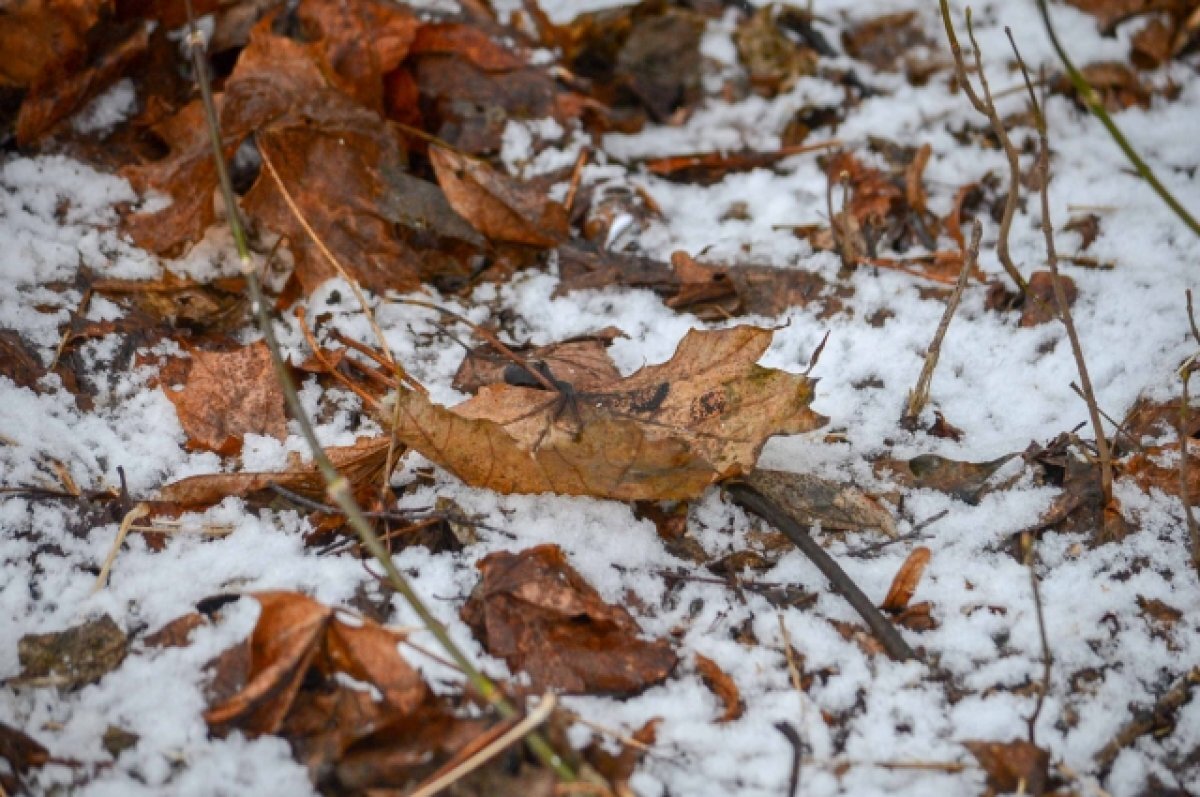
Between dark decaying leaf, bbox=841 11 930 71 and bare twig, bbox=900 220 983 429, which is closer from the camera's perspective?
bare twig, bbox=900 220 983 429

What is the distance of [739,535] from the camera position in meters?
1.78

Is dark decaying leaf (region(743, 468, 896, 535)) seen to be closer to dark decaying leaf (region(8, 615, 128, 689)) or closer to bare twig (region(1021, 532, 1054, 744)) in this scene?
bare twig (region(1021, 532, 1054, 744))

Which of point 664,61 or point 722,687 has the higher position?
point 664,61

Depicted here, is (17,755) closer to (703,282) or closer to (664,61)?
(703,282)

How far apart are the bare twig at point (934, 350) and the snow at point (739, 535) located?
54mm

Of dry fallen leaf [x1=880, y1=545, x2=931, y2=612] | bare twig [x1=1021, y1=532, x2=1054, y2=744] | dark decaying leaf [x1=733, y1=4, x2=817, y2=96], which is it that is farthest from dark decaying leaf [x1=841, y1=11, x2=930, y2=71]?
bare twig [x1=1021, y1=532, x2=1054, y2=744]

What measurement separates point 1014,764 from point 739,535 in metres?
0.59

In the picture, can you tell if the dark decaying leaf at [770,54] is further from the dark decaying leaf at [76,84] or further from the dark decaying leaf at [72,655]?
the dark decaying leaf at [72,655]

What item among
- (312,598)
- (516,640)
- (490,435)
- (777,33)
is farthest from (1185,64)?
(312,598)

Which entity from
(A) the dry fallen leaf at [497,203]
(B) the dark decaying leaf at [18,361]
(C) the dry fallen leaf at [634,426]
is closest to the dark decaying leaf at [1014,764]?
(C) the dry fallen leaf at [634,426]

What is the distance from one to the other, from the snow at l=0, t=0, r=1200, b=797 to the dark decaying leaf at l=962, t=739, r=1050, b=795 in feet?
0.07

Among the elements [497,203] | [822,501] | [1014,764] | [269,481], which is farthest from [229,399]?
[1014,764]

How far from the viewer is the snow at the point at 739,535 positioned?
143cm

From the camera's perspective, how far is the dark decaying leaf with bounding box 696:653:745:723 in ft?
4.88
